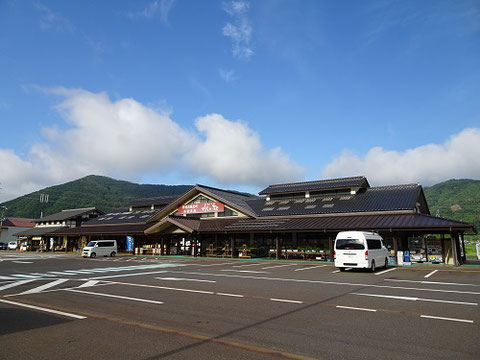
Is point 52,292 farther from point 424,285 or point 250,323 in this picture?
point 424,285

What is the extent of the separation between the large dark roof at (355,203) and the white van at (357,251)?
7877 mm

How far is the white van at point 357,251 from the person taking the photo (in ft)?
51.0

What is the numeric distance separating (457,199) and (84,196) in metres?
83.5

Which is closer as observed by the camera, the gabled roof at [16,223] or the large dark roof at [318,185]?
the large dark roof at [318,185]

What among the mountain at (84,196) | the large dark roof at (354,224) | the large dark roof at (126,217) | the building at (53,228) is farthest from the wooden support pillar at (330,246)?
the mountain at (84,196)

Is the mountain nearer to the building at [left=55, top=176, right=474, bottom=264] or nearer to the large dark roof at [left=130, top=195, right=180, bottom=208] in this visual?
the large dark roof at [left=130, top=195, right=180, bottom=208]

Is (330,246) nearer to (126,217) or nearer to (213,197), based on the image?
(213,197)

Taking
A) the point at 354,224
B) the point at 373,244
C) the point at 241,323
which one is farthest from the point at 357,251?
the point at 241,323

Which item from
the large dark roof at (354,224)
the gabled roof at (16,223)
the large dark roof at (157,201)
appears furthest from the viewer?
the gabled roof at (16,223)

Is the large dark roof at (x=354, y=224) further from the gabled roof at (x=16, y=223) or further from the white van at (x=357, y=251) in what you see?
the gabled roof at (x=16, y=223)

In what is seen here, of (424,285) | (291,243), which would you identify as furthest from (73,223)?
(424,285)

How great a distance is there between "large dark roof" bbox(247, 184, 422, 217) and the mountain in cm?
6080

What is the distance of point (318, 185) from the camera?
100 feet

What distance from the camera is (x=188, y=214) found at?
3450 centimetres
